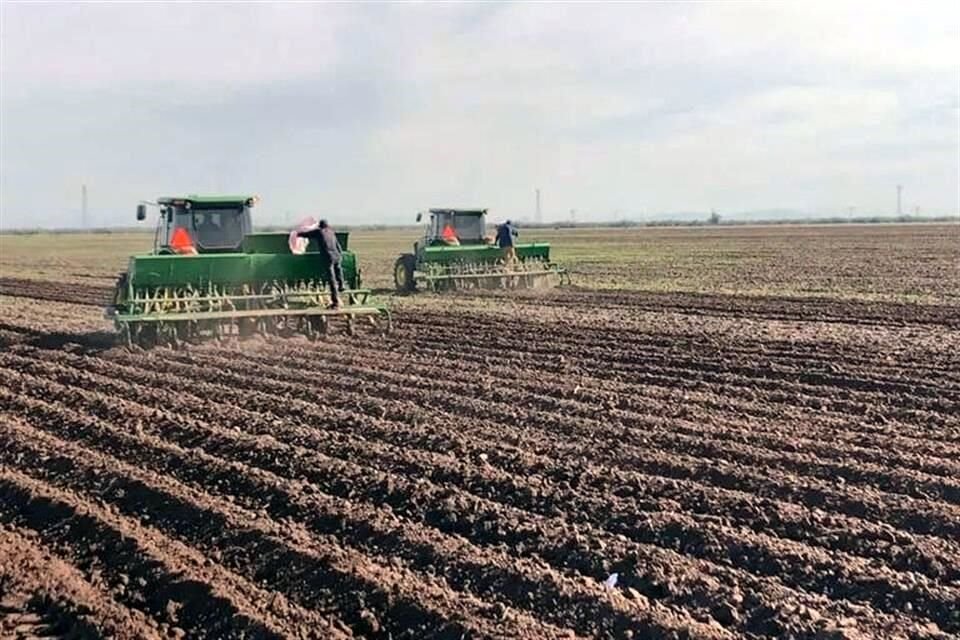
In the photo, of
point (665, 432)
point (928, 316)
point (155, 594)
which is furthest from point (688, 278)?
point (155, 594)

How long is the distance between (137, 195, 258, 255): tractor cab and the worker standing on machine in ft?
26.1

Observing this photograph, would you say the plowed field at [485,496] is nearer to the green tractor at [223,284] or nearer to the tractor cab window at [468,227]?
the green tractor at [223,284]

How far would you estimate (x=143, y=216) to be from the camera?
48.8ft

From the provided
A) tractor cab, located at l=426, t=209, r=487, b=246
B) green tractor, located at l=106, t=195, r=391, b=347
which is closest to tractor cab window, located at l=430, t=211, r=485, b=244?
tractor cab, located at l=426, t=209, r=487, b=246

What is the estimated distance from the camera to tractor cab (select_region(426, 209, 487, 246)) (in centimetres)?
2406

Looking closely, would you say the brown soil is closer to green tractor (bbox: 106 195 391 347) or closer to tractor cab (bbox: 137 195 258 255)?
green tractor (bbox: 106 195 391 347)

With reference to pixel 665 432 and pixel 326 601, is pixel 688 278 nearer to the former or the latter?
pixel 665 432

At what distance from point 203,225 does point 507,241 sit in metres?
8.69

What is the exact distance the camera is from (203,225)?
15.8 m

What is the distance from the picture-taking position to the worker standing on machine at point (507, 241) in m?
22.8

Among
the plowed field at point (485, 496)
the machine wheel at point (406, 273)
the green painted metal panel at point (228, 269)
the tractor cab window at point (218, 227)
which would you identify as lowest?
the plowed field at point (485, 496)

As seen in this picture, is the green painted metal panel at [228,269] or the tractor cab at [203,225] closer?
the green painted metal panel at [228,269]

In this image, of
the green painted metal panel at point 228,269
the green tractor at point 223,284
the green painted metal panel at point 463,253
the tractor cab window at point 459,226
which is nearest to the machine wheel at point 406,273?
the green painted metal panel at point 463,253

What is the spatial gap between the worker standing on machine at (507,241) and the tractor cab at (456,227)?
133 cm
